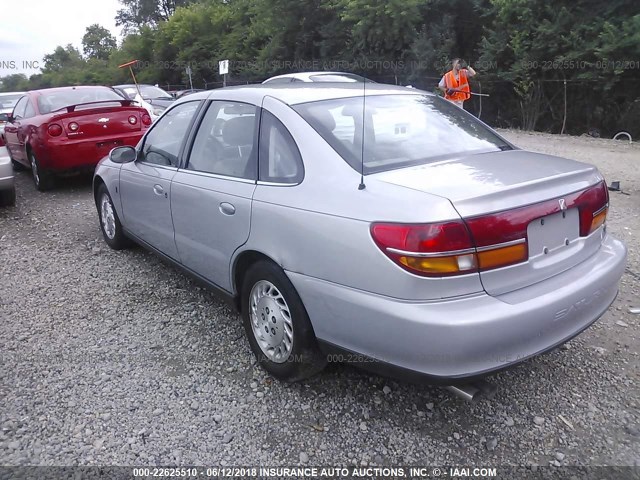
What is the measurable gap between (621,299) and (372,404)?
2276 mm

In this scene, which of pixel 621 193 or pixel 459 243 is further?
pixel 621 193

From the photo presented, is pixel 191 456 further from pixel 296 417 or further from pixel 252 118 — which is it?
pixel 252 118

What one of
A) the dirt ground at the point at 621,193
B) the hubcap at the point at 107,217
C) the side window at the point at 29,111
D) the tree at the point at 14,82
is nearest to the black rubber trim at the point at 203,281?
the hubcap at the point at 107,217

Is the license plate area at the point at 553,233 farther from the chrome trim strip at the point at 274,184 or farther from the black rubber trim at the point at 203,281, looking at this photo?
the black rubber trim at the point at 203,281

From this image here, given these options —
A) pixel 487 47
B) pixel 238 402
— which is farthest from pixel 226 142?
pixel 487 47

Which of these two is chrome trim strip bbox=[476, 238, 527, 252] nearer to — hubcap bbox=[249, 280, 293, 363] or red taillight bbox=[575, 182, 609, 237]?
red taillight bbox=[575, 182, 609, 237]

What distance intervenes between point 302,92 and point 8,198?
5.84m

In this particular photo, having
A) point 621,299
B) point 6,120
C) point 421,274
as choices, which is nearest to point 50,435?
point 421,274

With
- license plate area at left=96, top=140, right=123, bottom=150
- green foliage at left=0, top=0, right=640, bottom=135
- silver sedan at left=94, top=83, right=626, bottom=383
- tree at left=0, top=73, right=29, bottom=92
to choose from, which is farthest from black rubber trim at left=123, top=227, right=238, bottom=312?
tree at left=0, top=73, right=29, bottom=92

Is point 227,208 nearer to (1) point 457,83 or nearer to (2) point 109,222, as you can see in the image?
(2) point 109,222

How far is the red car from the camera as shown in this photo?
745cm

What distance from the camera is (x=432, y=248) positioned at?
7.35 feet

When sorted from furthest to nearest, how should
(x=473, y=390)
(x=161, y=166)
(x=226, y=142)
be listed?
(x=161, y=166) → (x=226, y=142) → (x=473, y=390)

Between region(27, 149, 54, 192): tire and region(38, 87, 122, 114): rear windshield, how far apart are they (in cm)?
74
